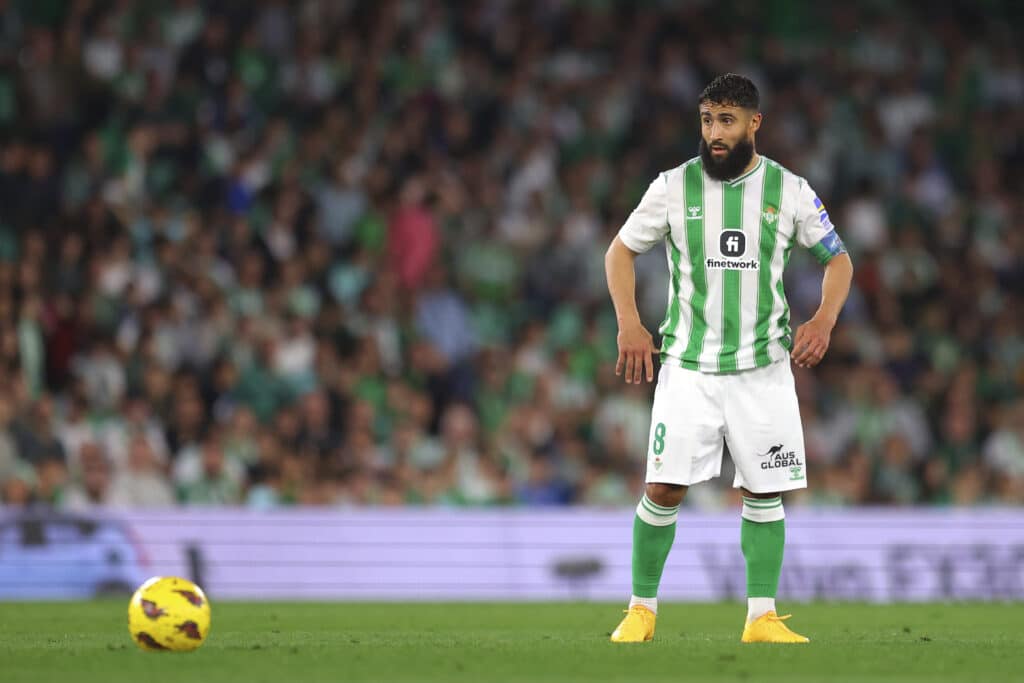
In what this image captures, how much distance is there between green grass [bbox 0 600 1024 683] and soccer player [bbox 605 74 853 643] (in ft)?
1.75

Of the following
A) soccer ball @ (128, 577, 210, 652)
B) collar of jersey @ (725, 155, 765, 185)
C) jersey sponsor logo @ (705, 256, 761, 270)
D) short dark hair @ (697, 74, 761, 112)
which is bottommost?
soccer ball @ (128, 577, 210, 652)

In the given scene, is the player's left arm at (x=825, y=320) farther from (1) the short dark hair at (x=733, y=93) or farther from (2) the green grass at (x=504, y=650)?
(2) the green grass at (x=504, y=650)

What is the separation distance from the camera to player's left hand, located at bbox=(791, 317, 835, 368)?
7832mm

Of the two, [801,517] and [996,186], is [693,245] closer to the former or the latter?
[801,517]

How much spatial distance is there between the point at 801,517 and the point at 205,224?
19.7 feet

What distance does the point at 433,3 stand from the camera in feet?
61.9

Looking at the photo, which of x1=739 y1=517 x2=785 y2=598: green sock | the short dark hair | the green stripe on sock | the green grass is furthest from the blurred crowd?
the short dark hair

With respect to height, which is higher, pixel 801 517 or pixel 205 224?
pixel 205 224

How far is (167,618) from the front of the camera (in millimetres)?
7230

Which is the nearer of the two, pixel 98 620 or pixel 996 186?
pixel 98 620

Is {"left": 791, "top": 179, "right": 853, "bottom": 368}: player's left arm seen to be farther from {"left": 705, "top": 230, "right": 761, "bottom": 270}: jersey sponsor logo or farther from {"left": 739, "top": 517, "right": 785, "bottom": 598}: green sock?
{"left": 739, "top": 517, "right": 785, "bottom": 598}: green sock

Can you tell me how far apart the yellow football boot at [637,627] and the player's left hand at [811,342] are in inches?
51.2

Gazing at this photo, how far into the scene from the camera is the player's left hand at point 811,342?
308 inches

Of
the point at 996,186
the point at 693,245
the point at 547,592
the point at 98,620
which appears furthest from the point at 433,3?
the point at 693,245
